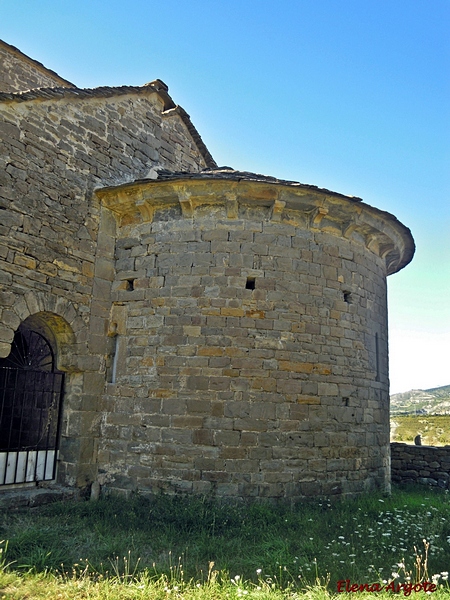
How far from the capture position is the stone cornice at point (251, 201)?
23.3 feet

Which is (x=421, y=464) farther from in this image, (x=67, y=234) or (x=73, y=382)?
(x=67, y=234)

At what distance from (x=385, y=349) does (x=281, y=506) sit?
351cm

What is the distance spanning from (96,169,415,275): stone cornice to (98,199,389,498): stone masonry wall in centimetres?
15

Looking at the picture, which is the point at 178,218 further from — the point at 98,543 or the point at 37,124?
the point at 98,543

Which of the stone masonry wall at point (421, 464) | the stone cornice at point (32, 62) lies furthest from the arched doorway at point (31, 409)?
the stone masonry wall at point (421, 464)

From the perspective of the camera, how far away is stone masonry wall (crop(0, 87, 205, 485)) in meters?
6.52

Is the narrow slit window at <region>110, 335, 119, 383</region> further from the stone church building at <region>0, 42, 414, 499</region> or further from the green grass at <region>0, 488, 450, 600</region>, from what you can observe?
the green grass at <region>0, 488, 450, 600</region>

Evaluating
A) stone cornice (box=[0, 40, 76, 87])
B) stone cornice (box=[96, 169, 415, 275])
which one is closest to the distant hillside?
stone cornice (box=[96, 169, 415, 275])

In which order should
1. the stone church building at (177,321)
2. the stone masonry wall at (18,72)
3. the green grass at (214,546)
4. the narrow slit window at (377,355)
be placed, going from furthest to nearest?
the stone masonry wall at (18,72)
the narrow slit window at (377,355)
the stone church building at (177,321)
the green grass at (214,546)

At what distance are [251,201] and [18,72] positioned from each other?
19.6 ft

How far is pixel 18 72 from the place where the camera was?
991cm

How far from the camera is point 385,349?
8.70 meters

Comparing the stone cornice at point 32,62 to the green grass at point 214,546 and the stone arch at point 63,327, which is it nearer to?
the stone arch at point 63,327

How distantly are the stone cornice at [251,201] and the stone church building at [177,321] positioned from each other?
0.02 m
